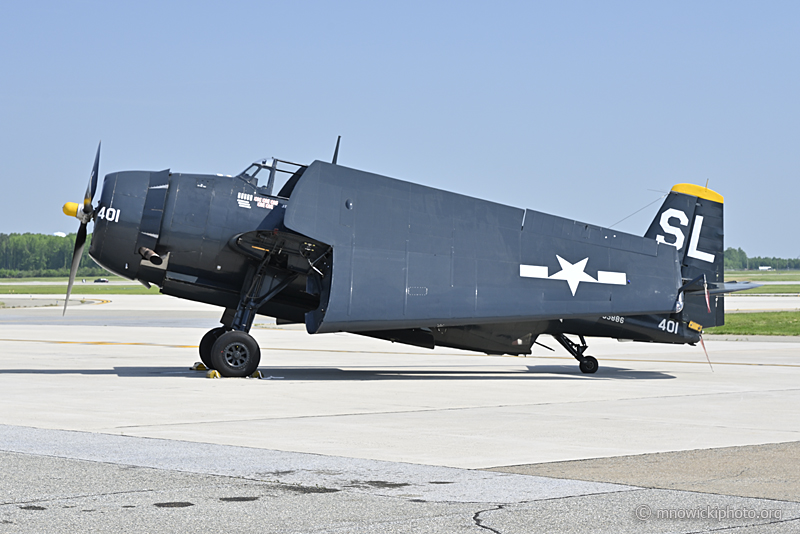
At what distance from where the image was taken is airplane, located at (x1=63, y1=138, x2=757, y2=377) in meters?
15.8

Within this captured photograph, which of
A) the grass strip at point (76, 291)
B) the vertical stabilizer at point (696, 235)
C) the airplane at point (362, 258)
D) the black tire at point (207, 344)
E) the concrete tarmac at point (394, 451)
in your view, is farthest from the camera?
the grass strip at point (76, 291)

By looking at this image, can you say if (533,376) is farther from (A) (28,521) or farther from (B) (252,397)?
(A) (28,521)

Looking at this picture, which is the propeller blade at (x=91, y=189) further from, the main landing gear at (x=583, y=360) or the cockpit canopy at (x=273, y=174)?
the main landing gear at (x=583, y=360)

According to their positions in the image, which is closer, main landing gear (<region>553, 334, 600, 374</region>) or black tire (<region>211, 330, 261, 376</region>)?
black tire (<region>211, 330, 261, 376</region>)

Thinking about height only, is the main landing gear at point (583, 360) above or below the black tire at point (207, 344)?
above

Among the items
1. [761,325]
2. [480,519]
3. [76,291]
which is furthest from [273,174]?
[76,291]

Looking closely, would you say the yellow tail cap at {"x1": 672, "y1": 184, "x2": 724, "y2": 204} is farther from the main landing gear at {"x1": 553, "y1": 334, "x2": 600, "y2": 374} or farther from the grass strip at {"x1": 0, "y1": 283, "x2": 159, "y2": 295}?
the grass strip at {"x1": 0, "y1": 283, "x2": 159, "y2": 295}

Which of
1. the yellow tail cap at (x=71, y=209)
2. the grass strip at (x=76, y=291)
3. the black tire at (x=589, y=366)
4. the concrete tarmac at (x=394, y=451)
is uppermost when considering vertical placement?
the yellow tail cap at (x=71, y=209)

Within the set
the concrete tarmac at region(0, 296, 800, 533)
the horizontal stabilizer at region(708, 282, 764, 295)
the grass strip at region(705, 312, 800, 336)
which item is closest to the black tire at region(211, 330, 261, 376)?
the concrete tarmac at region(0, 296, 800, 533)

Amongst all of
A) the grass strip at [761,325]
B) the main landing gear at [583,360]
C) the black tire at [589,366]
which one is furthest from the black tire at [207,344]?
the grass strip at [761,325]

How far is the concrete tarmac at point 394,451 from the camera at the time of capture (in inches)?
223

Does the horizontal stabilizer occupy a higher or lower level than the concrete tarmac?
higher

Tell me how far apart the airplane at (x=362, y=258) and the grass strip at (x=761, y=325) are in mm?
17124

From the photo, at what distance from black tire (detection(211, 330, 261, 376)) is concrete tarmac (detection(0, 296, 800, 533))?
35cm
